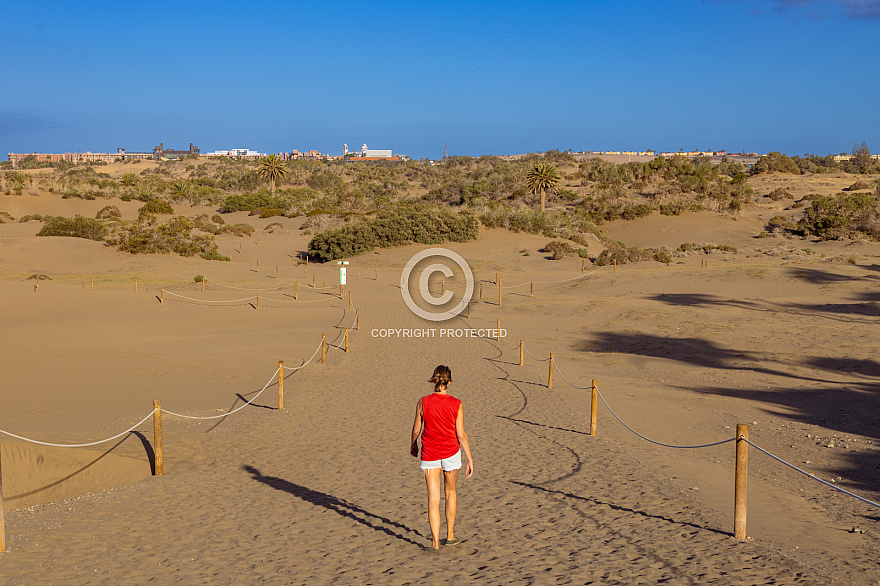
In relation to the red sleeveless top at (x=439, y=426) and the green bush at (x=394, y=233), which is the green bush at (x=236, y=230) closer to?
the green bush at (x=394, y=233)

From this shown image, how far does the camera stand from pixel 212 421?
1255 cm

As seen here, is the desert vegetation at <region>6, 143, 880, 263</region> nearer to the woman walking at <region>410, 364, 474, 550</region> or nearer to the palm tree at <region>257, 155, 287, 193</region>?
the palm tree at <region>257, 155, 287, 193</region>

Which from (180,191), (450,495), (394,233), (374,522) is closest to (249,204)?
(180,191)

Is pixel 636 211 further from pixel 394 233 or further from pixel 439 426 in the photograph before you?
pixel 439 426

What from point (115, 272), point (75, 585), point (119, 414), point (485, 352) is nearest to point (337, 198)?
point (115, 272)

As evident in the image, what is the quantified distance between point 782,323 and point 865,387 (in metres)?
7.62

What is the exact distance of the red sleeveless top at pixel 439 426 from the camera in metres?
5.86

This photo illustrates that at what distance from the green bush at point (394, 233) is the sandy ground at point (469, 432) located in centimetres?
1366

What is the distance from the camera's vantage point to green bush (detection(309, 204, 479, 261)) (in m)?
43.5

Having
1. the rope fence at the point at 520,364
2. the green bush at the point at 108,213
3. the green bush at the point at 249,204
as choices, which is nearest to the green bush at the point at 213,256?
the rope fence at the point at 520,364

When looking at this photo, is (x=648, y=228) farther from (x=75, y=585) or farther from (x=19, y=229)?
(x=75, y=585)

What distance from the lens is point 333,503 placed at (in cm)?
795

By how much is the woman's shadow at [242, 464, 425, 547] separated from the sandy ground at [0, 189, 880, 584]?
0.04m

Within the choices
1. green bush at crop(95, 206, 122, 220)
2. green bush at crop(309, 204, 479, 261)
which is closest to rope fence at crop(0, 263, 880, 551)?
green bush at crop(309, 204, 479, 261)
